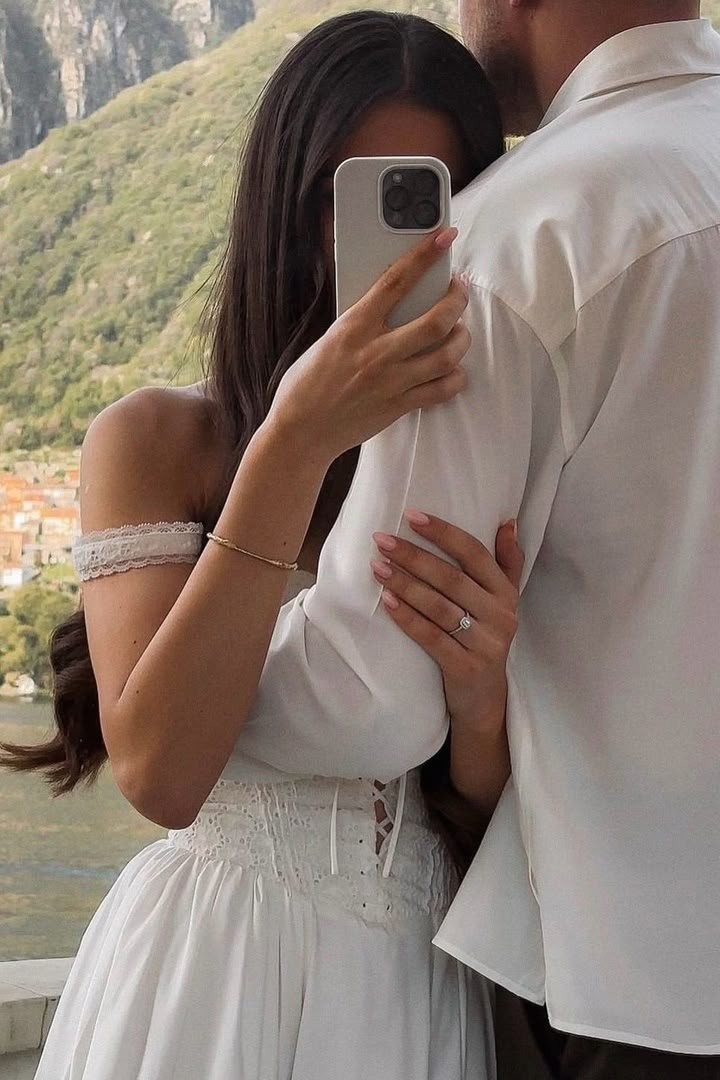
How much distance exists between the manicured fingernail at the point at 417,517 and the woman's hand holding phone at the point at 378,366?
5cm

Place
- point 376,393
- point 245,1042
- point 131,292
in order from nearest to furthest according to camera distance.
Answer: point 376,393 → point 245,1042 → point 131,292

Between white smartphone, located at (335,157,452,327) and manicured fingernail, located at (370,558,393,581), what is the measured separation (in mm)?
140

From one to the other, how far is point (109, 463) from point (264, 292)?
19 centimetres

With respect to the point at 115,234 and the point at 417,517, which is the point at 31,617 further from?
the point at 417,517

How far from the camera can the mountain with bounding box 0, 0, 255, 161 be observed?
10.7ft

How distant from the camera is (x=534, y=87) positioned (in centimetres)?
92

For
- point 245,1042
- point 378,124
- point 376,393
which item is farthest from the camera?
point 378,124

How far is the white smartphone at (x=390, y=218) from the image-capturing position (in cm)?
72

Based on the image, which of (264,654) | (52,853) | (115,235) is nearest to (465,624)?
(264,654)

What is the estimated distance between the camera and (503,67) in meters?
0.94

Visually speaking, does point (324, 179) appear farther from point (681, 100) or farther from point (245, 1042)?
point (245, 1042)

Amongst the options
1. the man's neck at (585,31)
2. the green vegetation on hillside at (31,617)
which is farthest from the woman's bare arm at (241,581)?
the green vegetation on hillside at (31,617)

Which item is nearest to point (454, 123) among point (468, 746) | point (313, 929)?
point (468, 746)

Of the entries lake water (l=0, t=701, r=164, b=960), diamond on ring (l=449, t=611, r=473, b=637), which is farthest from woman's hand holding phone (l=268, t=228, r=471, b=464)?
lake water (l=0, t=701, r=164, b=960)
